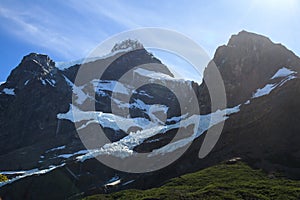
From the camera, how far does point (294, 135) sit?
9631 cm

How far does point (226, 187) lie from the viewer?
68188 millimetres

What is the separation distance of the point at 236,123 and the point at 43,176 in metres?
60.2

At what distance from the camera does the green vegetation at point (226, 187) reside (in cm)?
6241

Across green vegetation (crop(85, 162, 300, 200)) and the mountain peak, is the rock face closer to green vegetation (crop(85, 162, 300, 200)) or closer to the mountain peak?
the mountain peak

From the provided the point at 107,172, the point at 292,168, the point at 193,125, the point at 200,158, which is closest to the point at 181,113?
the point at 193,125

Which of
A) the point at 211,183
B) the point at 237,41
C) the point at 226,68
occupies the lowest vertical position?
the point at 211,183

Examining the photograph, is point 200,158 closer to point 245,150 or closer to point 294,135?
point 245,150

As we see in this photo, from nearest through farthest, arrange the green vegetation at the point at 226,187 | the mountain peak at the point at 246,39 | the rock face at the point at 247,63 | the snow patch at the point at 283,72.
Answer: the green vegetation at the point at 226,187 → the snow patch at the point at 283,72 → the rock face at the point at 247,63 → the mountain peak at the point at 246,39

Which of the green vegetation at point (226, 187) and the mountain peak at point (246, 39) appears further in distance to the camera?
the mountain peak at point (246, 39)

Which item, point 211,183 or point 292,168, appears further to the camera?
point 292,168

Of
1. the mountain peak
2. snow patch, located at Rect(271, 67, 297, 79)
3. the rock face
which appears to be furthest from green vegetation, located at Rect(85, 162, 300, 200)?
the mountain peak

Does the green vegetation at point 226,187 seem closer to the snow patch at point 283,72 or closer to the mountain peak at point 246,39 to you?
the snow patch at point 283,72

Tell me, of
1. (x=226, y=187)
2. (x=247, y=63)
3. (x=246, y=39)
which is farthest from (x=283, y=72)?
(x=226, y=187)

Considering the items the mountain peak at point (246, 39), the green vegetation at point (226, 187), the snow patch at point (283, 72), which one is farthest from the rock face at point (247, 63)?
the green vegetation at point (226, 187)
